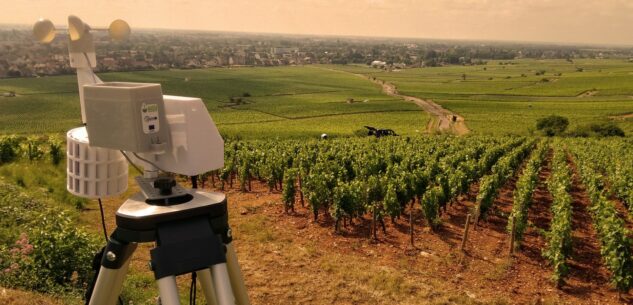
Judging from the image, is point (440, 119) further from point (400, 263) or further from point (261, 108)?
point (400, 263)

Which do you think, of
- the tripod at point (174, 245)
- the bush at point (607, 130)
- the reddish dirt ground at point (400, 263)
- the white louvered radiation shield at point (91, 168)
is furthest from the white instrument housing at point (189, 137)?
the bush at point (607, 130)

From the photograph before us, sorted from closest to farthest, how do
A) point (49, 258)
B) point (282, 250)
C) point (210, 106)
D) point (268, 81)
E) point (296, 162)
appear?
1. point (49, 258)
2. point (282, 250)
3. point (296, 162)
4. point (210, 106)
5. point (268, 81)

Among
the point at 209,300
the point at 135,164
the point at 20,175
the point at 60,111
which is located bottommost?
the point at 60,111

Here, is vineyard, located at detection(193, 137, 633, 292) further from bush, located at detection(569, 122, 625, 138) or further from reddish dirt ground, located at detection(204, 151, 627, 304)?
bush, located at detection(569, 122, 625, 138)

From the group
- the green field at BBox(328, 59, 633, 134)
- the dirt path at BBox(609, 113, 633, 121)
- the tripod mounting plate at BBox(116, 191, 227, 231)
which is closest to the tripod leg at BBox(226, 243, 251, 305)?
the tripod mounting plate at BBox(116, 191, 227, 231)

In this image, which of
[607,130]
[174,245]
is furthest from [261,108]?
[174,245]

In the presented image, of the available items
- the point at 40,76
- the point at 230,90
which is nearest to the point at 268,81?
the point at 230,90

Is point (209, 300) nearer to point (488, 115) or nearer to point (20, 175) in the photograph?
point (20, 175)
